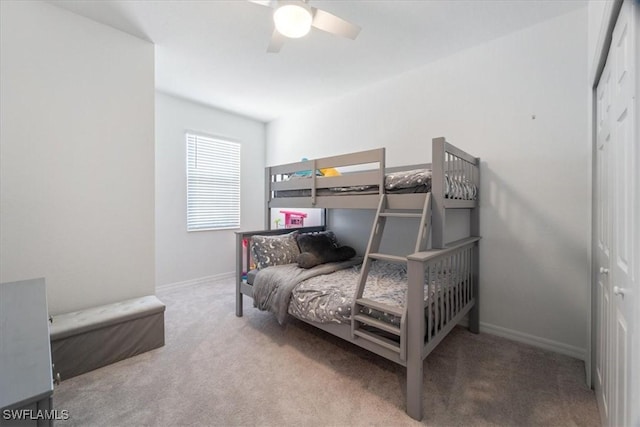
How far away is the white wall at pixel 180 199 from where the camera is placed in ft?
12.2

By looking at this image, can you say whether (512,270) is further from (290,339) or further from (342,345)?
(290,339)

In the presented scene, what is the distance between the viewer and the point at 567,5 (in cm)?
207

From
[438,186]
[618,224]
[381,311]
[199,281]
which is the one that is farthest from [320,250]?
[618,224]

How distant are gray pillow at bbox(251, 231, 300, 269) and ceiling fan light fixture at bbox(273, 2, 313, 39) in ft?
6.40

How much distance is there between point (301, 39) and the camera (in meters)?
2.50

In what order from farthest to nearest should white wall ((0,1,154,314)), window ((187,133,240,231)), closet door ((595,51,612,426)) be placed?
1. window ((187,133,240,231))
2. white wall ((0,1,154,314))
3. closet door ((595,51,612,426))

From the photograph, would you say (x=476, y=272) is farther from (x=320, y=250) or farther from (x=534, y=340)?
(x=320, y=250)

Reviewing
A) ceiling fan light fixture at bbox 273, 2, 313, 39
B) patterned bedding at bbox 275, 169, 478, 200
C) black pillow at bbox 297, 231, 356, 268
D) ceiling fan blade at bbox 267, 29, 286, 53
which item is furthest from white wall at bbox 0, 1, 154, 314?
patterned bedding at bbox 275, 169, 478, 200

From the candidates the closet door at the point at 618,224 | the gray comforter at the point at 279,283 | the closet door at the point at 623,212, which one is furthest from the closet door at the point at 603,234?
the gray comforter at the point at 279,283

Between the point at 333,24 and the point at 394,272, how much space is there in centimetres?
219

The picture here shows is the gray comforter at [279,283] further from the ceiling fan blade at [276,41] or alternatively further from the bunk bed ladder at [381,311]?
the ceiling fan blade at [276,41]

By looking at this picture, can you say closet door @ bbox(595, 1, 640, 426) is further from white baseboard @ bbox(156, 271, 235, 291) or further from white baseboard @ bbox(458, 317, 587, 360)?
white baseboard @ bbox(156, 271, 235, 291)

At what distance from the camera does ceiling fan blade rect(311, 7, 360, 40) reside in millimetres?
1777

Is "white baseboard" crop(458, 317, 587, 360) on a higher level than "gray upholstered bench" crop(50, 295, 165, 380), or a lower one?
lower
